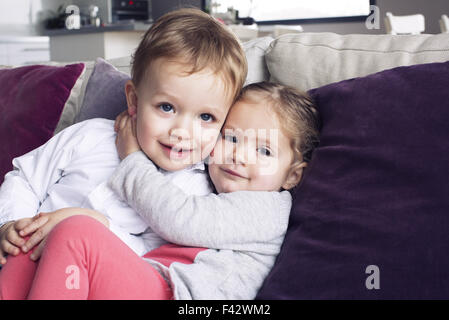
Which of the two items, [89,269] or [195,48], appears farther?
[195,48]

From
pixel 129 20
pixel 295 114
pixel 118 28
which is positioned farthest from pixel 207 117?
pixel 129 20

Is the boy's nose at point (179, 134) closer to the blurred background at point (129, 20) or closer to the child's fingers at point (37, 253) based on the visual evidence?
the child's fingers at point (37, 253)

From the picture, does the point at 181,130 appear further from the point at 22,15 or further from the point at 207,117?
the point at 22,15

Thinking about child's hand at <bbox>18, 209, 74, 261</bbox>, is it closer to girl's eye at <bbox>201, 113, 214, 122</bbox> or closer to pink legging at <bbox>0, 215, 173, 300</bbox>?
pink legging at <bbox>0, 215, 173, 300</bbox>

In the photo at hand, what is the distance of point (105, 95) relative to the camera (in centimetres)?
136

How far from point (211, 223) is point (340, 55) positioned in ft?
1.89

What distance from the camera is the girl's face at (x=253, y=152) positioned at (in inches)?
39.1

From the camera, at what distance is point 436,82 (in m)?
0.86

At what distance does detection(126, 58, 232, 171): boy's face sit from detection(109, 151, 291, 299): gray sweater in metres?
0.08

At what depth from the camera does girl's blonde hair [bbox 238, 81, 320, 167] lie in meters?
1.01

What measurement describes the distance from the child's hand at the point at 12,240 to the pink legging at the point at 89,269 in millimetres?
161

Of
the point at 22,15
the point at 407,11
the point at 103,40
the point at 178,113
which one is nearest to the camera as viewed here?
the point at 178,113

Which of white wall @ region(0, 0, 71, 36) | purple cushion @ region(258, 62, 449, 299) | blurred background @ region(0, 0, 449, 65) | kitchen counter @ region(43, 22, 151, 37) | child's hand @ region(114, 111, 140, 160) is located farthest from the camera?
white wall @ region(0, 0, 71, 36)

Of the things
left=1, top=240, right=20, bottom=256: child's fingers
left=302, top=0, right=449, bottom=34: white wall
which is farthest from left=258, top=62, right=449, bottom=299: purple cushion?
left=302, top=0, right=449, bottom=34: white wall
